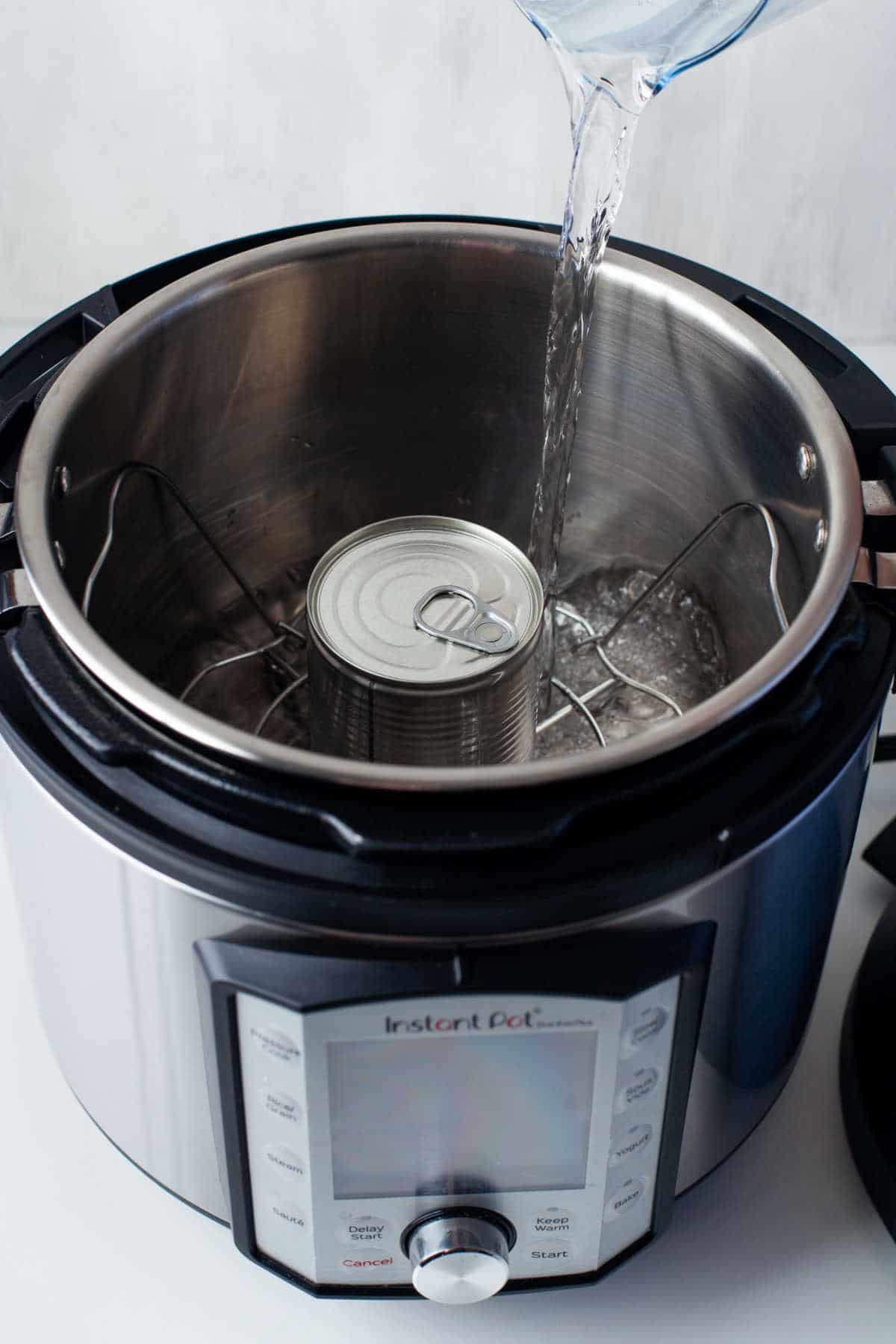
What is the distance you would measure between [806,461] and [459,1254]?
0.49 m

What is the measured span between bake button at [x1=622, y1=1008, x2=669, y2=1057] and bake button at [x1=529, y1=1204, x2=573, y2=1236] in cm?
12

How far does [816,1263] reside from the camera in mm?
887

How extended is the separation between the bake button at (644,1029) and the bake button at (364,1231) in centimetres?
17

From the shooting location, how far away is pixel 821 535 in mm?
855

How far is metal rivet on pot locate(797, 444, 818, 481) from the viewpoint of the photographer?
2.88ft

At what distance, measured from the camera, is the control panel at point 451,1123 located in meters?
0.67

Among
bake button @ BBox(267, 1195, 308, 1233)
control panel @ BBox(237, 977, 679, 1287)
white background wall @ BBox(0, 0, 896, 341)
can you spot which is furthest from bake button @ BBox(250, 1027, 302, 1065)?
white background wall @ BBox(0, 0, 896, 341)

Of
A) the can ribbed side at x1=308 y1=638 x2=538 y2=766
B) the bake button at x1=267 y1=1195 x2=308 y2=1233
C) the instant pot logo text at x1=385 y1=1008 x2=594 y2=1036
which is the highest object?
the can ribbed side at x1=308 y1=638 x2=538 y2=766

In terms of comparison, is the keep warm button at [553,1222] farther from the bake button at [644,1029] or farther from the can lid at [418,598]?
the can lid at [418,598]

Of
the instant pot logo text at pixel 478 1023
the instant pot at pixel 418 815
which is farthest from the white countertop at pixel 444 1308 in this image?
the instant pot logo text at pixel 478 1023

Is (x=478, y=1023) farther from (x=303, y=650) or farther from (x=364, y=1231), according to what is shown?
(x=303, y=650)

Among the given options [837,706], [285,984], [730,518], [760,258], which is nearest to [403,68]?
[760,258]

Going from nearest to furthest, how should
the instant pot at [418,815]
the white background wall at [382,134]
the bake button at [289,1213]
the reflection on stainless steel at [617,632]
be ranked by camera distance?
the instant pot at [418,815] < the bake button at [289,1213] < the reflection on stainless steel at [617,632] < the white background wall at [382,134]

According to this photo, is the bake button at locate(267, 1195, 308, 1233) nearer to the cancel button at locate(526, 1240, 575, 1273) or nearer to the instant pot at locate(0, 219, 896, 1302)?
the instant pot at locate(0, 219, 896, 1302)
